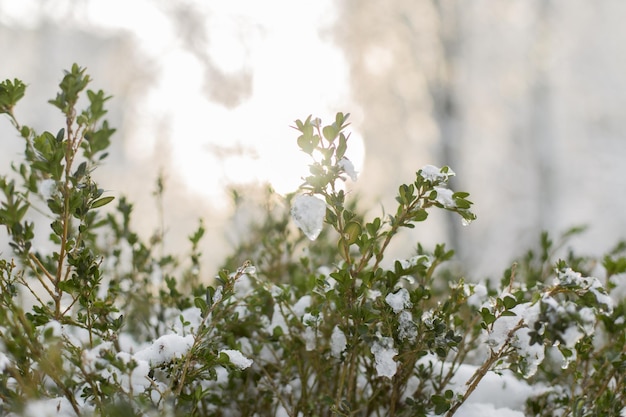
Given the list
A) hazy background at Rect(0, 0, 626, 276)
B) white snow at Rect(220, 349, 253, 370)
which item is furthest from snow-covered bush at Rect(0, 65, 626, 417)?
hazy background at Rect(0, 0, 626, 276)

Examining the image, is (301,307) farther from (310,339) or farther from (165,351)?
(165,351)

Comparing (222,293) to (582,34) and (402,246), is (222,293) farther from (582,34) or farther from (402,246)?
(582,34)

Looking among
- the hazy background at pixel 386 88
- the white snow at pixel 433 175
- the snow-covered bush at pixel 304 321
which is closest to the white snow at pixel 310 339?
the snow-covered bush at pixel 304 321

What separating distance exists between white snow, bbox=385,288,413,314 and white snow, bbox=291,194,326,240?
0.81 ft

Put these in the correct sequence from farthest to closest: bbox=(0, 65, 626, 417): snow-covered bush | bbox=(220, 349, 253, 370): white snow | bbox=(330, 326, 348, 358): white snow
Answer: bbox=(330, 326, 348, 358): white snow < bbox=(220, 349, 253, 370): white snow < bbox=(0, 65, 626, 417): snow-covered bush

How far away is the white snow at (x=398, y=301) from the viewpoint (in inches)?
46.6

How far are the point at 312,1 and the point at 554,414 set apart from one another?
9.27 m

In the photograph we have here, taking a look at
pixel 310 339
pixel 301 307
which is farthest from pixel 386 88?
pixel 310 339

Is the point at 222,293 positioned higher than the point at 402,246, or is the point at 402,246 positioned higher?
the point at 402,246

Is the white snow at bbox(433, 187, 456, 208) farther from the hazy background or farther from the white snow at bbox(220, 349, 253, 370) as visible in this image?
the hazy background

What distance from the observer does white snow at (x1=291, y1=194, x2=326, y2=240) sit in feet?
3.50

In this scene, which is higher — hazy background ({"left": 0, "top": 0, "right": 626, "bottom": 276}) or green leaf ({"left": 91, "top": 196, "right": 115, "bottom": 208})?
hazy background ({"left": 0, "top": 0, "right": 626, "bottom": 276})

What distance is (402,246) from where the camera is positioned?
29.0ft

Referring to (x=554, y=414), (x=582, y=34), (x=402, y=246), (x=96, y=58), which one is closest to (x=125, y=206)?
(x=554, y=414)
